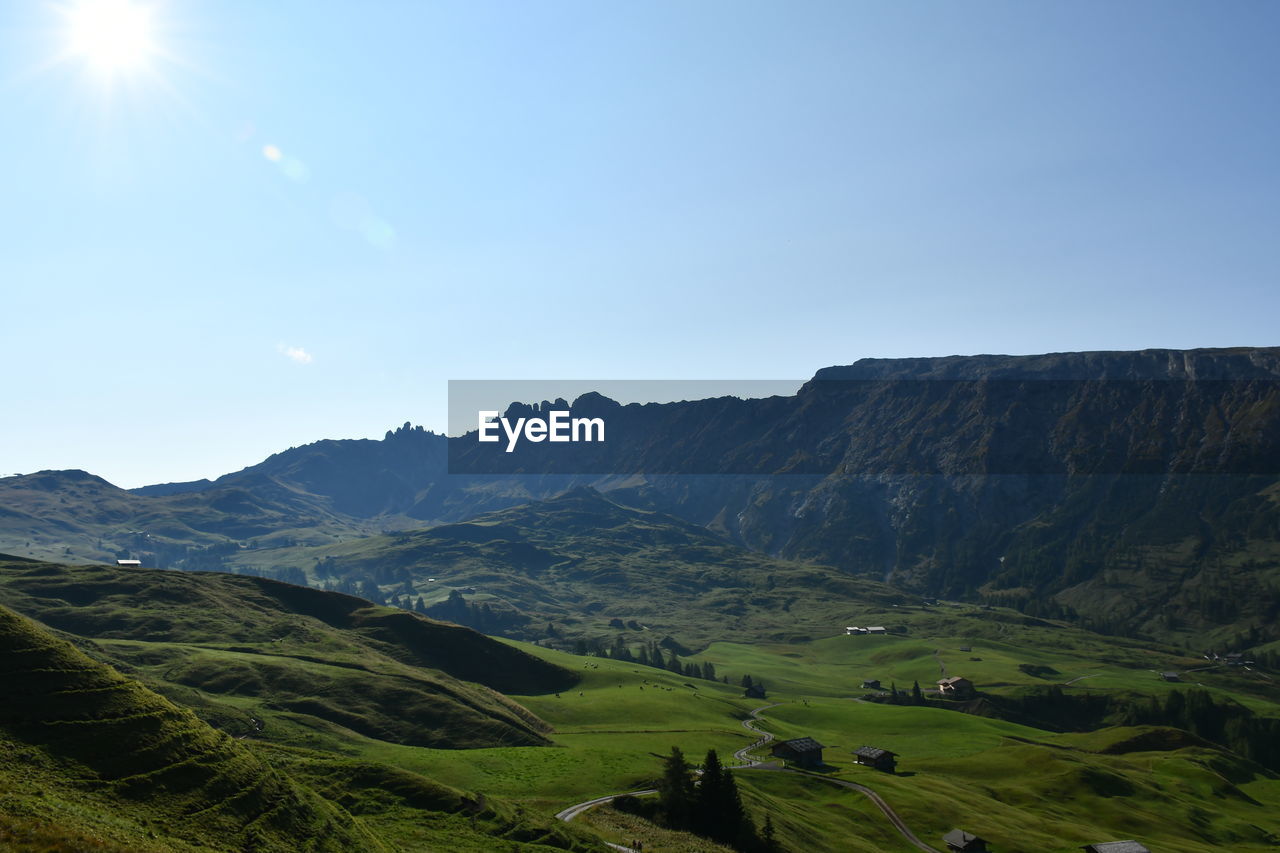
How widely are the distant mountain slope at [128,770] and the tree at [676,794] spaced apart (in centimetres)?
3886

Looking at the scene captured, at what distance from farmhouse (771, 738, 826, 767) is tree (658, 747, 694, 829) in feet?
159

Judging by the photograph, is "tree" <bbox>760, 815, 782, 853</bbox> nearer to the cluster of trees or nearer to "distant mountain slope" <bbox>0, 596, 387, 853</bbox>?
the cluster of trees

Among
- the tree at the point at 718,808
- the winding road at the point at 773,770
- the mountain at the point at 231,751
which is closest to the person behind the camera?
the mountain at the point at 231,751

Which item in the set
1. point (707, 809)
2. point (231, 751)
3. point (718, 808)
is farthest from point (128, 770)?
point (718, 808)

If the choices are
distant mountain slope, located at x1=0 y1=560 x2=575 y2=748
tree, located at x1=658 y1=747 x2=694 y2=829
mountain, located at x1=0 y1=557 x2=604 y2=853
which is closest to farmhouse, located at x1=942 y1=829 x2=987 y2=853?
tree, located at x1=658 y1=747 x2=694 y2=829

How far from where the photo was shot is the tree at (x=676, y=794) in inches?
3406

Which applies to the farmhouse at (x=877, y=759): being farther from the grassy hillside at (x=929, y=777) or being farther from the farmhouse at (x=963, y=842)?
the farmhouse at (x=963, y=842)

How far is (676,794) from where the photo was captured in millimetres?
87750

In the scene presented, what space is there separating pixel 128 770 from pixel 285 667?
10748cm

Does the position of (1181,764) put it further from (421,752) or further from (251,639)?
(251,639)

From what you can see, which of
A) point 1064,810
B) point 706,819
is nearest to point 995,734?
point 1064,810

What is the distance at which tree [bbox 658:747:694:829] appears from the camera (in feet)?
284

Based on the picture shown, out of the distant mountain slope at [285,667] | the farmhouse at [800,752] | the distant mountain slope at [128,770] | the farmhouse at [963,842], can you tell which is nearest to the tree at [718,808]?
the farmhouse at [963,842]

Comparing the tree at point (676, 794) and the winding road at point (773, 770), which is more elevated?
the tree at point (676, 794)
